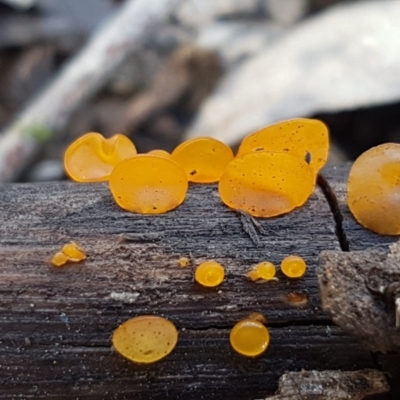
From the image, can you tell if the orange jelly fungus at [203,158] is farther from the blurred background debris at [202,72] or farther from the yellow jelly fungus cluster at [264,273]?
the blurred background debris at [202,72]

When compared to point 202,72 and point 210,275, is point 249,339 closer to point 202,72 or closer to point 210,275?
point 210,275

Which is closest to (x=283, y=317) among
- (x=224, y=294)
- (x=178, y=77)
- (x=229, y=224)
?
(x=224, y=294)

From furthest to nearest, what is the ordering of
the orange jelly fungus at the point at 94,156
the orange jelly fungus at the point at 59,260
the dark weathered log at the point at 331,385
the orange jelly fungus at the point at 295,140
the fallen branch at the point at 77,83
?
the fallen branch at the point at 77,83
the orange jelly fungus at the point at 94,156
the orange jelly fungus at the point at 295,140
the orange jelly fungus at the point at 59,260
the dark weathered log at the point at 331,385

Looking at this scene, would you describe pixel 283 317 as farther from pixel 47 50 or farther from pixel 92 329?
pixel 47 50

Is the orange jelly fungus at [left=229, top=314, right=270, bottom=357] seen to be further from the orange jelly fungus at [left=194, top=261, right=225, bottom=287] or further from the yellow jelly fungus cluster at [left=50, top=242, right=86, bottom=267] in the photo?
the yellow jelly fungus cluster at [left=50, top=242, right=86, bottom=267]

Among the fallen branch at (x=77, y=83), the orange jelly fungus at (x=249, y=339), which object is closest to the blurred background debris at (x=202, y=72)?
the fallen branch at (x=77, y=83)

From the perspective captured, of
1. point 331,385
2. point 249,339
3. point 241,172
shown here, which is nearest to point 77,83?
point 241,172
